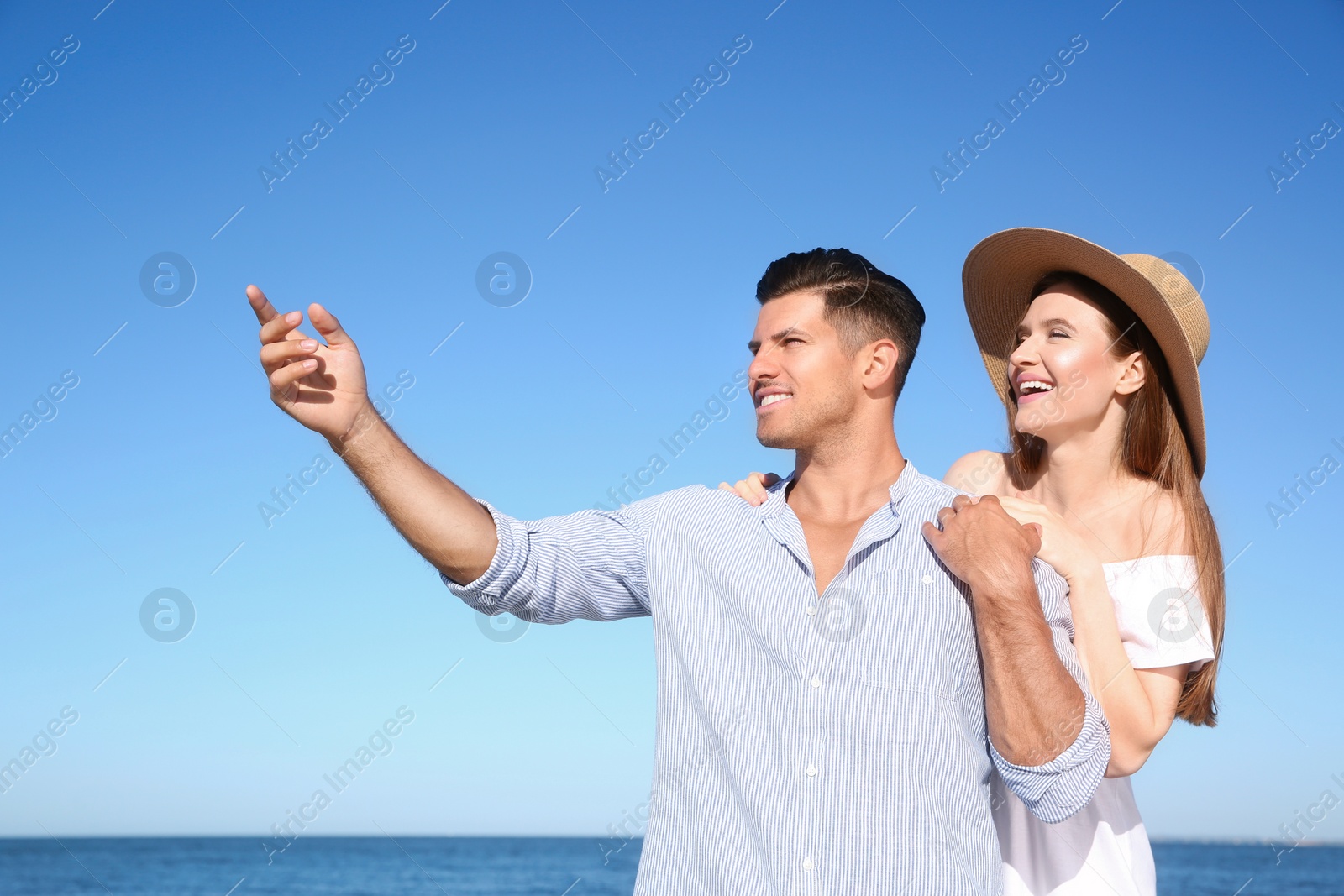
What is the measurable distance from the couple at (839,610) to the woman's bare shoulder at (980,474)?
55cm

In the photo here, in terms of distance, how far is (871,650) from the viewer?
280cm

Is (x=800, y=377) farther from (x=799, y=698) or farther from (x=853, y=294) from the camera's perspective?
(x=799, y=698)

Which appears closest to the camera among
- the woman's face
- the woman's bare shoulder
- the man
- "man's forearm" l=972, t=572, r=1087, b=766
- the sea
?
the man

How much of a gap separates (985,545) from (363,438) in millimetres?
1658

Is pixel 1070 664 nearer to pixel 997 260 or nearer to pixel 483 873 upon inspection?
pixel 997 260

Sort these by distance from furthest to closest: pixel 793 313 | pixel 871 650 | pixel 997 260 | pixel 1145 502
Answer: pixel 997 260
pixel 1145 502
pixel 793 313
pixel 871 650

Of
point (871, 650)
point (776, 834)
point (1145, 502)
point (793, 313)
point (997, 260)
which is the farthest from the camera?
point (997, 260)

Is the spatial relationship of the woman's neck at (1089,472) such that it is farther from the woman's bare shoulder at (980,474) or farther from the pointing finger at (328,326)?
the pointing finger at (328,326)

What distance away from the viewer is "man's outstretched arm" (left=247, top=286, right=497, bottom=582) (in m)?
2.47

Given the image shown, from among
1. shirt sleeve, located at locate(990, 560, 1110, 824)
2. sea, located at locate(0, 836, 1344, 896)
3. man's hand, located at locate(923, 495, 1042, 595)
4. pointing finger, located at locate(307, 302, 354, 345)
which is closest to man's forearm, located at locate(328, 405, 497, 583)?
pointing finger, located at locate(307, 302, 354, 345)

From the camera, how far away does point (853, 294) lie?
374 cm

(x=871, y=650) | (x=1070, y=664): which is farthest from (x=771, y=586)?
(x=1070, y=664)

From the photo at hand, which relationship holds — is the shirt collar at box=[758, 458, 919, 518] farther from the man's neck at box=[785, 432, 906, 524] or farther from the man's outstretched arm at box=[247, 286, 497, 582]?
the man's outstretched arm at box=[247, 286, 497, 582]

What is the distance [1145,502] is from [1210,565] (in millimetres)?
316
